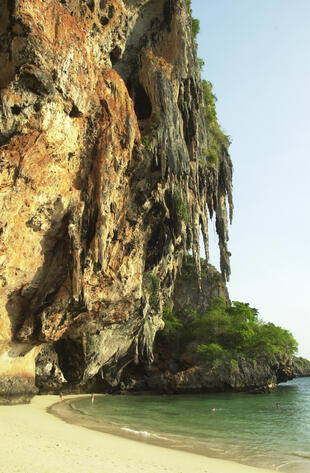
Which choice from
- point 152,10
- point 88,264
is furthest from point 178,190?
point 152,10

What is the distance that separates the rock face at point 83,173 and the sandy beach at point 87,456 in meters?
6.04

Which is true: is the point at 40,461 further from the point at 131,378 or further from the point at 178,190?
the point at 131,378

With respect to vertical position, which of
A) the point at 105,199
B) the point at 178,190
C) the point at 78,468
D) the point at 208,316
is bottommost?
the point at 78,468

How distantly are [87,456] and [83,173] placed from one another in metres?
→ 12.7

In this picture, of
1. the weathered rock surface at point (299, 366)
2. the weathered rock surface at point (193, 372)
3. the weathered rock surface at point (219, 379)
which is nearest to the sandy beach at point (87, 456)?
the weathered rock surface at point (219, 379)

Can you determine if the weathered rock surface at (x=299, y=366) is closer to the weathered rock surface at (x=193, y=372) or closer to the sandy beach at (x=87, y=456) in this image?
the weathered rock surface at (x=193, y=372)

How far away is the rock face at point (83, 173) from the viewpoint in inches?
553

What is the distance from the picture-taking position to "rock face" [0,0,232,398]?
46.1ft

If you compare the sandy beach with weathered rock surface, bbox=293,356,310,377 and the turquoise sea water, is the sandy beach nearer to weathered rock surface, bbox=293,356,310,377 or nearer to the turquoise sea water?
the turquoise sea water

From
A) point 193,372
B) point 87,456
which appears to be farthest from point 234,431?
point 193,372

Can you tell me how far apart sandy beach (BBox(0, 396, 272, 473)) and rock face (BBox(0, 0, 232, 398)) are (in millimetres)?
6043

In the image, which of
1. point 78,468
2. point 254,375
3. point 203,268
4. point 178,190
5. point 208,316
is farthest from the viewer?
point 203,268

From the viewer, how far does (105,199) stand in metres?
17.1

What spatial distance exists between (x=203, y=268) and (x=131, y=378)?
18.7m
